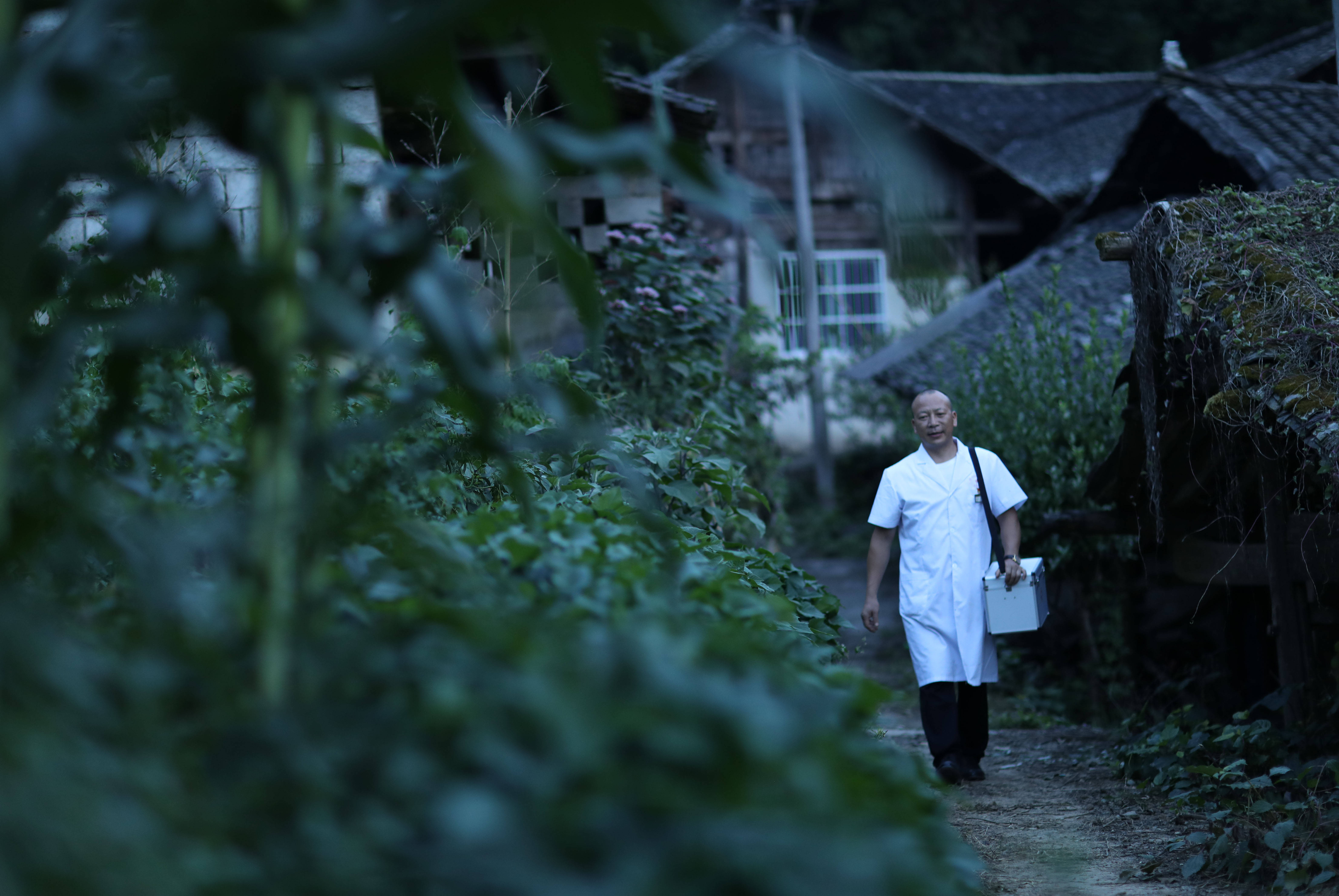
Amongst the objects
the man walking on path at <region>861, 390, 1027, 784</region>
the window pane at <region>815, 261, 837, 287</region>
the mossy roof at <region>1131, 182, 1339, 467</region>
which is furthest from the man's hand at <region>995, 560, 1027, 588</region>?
the window pane at <region>815, 261, 837, 287</region>

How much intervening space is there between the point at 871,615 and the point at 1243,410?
1.73 meters

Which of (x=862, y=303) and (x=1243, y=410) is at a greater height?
(x=862, y=303)

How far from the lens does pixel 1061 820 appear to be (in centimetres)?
461

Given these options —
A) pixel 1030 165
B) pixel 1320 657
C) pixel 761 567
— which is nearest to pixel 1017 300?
pixel 1030 165

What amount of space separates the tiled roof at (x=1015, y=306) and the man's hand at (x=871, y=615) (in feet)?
16.5

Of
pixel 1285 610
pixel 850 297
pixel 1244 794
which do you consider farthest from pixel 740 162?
pixel 1244 794

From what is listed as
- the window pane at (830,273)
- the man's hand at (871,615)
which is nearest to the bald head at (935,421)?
the man's hand at (871,615)

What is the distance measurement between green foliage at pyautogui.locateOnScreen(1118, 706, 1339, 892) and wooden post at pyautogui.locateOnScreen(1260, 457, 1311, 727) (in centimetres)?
23

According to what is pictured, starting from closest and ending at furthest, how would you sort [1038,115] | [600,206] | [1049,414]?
[600,206] → [1049,414] → [1038,115]

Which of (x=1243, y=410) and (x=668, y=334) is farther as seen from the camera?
(x=668, y=334)

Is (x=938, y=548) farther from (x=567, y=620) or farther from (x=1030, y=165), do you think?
(x=1030, y=165)

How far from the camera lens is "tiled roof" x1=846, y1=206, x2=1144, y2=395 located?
1118cm

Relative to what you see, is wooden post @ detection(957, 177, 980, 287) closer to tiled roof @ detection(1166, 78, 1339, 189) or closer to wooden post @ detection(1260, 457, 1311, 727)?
tiled roof @ detection(1166, 78, 1339, 189)

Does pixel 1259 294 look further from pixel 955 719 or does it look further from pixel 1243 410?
pixel 955 719
